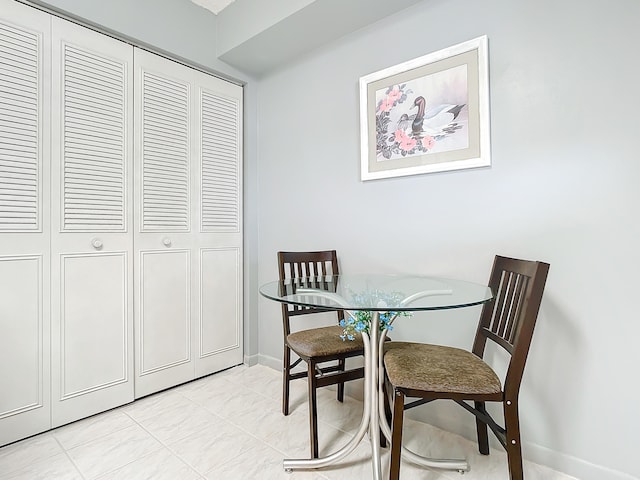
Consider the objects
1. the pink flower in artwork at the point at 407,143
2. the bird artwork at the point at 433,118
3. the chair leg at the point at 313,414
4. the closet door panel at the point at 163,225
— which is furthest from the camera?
the closet door panel at the point at 163,225

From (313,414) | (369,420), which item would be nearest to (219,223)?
(313,414)

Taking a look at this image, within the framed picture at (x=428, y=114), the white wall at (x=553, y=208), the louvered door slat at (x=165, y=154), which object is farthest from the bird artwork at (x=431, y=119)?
the louvered door slat at (x=165, y=154)

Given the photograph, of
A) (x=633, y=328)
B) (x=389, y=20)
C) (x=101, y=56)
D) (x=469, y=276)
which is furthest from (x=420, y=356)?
(x=101, y=56)

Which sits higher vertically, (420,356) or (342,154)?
(342,154)

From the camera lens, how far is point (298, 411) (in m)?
2.16

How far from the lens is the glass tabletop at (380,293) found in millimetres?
1294

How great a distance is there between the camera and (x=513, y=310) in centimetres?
144

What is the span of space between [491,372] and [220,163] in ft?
7.50

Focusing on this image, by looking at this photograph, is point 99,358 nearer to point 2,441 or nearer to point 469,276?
point 2,441

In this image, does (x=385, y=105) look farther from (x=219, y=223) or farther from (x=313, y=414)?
(x=313, y=414)

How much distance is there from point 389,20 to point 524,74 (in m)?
0.90

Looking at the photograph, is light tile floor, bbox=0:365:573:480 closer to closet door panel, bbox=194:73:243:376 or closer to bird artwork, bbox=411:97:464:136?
closet door panel, bbox=194:73:243:376

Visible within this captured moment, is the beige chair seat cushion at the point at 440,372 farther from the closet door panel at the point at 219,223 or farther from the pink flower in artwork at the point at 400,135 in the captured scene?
the closet door panel at the point at 219,223

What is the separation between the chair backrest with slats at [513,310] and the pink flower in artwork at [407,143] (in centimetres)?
79
